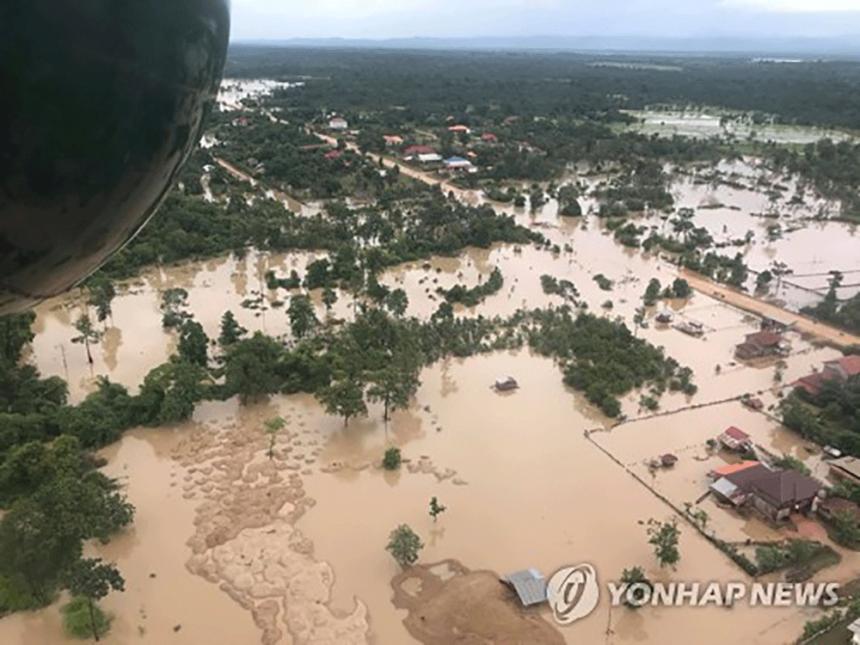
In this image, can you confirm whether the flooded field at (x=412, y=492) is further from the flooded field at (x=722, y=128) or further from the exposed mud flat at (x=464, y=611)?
the flooded field at (x=722, y=128)

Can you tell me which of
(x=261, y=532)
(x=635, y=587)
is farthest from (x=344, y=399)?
(x=635, y=587)

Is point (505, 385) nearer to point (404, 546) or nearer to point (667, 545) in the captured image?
point (667, 545)

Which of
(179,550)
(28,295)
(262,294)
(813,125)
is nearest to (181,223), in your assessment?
(262,294)

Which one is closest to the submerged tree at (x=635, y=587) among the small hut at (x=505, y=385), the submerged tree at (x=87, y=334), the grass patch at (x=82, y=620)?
the small hut at (x=505, y=385)

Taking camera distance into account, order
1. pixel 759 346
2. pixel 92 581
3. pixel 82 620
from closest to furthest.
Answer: pixel 92 581 → pixel 82 620 → pixel 759 346

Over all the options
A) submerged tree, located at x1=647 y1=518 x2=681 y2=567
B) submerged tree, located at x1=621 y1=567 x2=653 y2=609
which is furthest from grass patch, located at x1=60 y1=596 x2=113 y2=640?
submerged tree, located at x1=647 y1=518 x2=681 y2=567

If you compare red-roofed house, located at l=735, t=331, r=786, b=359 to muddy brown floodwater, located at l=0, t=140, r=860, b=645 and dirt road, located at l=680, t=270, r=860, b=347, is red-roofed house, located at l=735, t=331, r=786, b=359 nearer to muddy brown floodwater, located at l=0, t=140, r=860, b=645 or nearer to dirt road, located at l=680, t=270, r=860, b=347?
muddy brown floodwater, located at l=0, t=140, r=860, b=645
